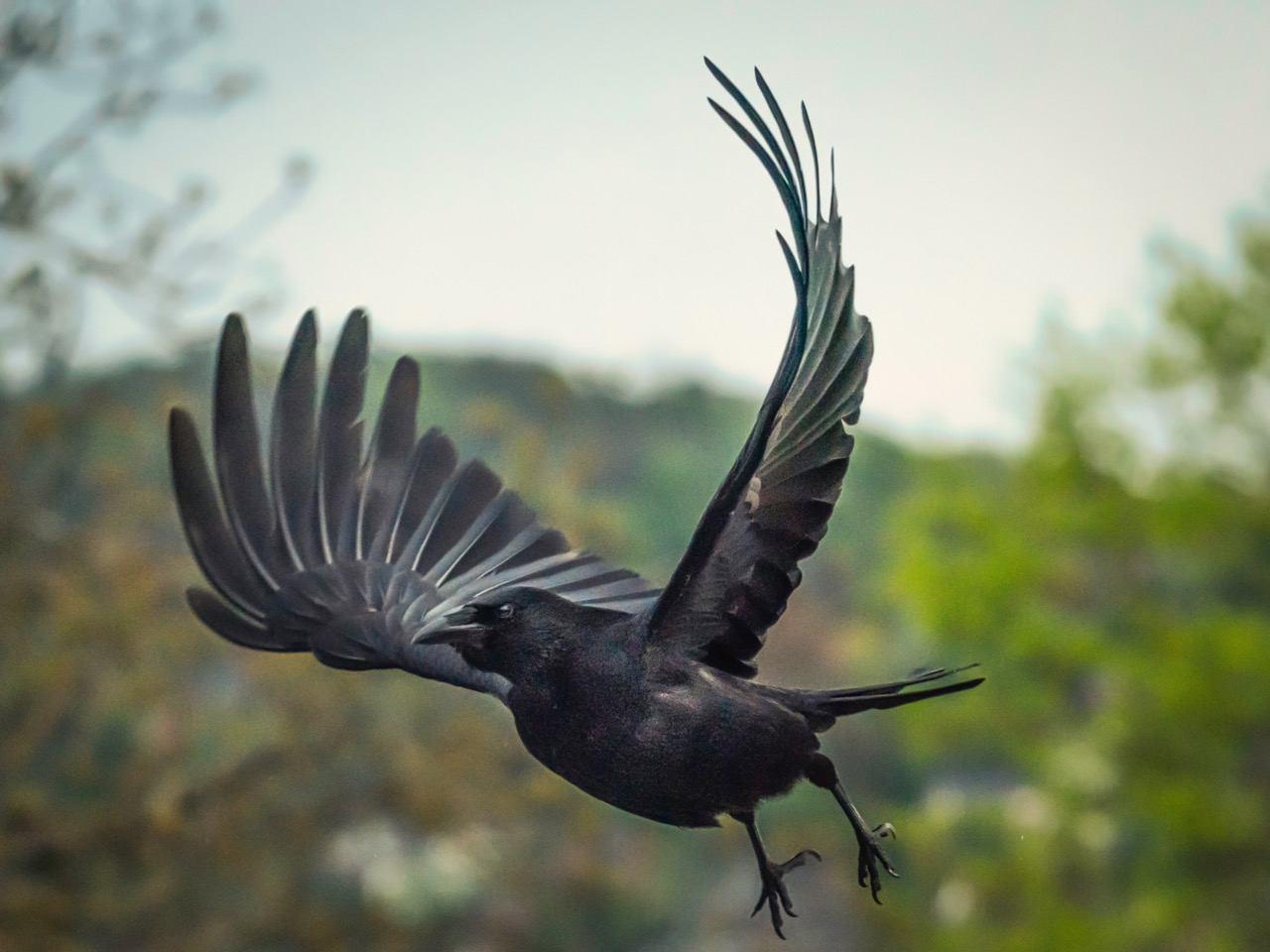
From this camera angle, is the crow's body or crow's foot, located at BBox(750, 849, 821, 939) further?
crow's foot, located at BBox(750, 849, 821, 939)

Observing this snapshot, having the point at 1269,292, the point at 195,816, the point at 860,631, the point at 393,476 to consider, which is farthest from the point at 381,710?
the point at 1269,292

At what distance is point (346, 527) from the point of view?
1.31 metres

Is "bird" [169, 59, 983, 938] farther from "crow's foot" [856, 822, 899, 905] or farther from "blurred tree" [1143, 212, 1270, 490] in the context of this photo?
"blurred tree" [1143, 212, 1270, 490]

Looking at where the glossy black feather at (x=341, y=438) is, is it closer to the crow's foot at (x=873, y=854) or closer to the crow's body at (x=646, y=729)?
the crow's body at (x=646, y=729)

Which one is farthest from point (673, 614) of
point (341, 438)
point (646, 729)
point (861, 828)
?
point (341, 438)

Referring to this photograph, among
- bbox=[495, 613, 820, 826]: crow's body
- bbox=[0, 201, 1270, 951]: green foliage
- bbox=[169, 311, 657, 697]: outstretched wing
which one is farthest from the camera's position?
bbox=[0, 201, 1270, 951]: green foliage

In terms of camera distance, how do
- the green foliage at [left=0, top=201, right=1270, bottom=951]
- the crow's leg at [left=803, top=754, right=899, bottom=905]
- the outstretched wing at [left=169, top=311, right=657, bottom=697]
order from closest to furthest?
the crow's leg at [left=803, top=754, right=899, bottom=905] → the outstretched wing at [left=169, top=311, right=657, bottom=697] → the green foliage at [left=0, top=201, right=1270, bottom=951]

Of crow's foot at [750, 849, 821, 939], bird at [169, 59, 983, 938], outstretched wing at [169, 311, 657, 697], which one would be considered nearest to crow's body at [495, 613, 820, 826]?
bird at [169, 59, 983, 938]

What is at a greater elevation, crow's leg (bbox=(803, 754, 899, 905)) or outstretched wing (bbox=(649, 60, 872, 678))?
outstretched wing (bbox=(649, 60, 872, 678))

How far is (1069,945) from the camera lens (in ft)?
22.7

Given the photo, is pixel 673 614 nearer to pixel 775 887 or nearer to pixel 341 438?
pixel 775 887

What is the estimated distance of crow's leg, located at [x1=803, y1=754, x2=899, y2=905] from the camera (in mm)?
950

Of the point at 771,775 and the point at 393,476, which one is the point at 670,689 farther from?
the point at 393,476

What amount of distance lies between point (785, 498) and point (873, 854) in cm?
30
